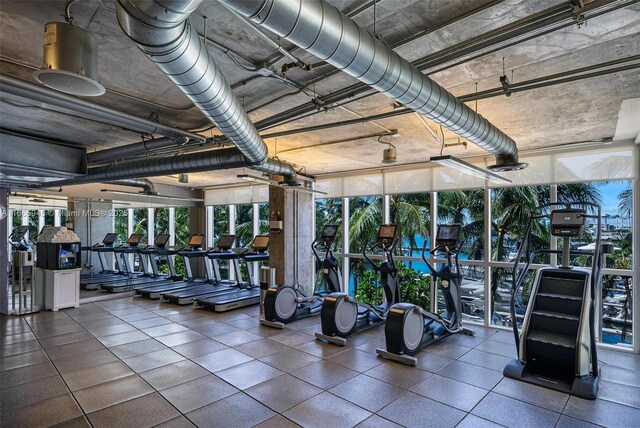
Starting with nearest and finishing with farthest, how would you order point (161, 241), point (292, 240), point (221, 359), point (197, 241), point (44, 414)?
point (44, 414) < point (221, 359) < point (292, 240) < point (197, 241) < point (161, 241)

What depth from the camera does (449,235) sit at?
5.63 metres

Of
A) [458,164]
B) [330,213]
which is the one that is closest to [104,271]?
[330,213]

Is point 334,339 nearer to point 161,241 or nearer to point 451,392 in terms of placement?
point 451,392

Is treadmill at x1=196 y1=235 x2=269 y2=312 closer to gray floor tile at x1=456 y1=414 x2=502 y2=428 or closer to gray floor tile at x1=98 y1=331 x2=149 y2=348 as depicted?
gray floor tile at x1=98 y1=331 x2=149 y2=348

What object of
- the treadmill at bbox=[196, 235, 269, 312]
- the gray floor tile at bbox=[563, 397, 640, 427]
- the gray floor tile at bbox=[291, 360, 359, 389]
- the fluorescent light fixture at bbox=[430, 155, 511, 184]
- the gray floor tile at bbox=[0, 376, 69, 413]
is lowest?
the gray floor tile at bbox=[563, 397, 640, 427]

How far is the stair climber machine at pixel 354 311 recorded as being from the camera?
17.2 feet

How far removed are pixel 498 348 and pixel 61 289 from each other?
315 inches

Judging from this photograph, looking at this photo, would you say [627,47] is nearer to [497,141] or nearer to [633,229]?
[497,141]

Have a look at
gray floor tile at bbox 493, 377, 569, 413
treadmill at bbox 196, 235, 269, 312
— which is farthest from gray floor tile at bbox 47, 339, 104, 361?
gray floor tile at bbox 493, 377, 569, 413

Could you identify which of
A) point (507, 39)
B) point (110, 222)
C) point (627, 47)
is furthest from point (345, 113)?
point (110, 222)

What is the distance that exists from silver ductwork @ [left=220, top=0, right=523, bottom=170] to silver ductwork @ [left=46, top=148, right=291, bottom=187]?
295 cm

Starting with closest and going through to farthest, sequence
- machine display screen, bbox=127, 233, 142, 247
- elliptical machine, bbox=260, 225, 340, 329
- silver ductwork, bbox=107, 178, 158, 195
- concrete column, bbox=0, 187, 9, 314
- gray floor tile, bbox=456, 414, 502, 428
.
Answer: gray floor tile, bbox=456, 414, 502, 428, elliptical machine, bbox=260, 225, 340, 329, concrete column, bbox=0, 187, 9, 314, silver ductwork, bbox=107, 178, 158, 195, machine display screen, bbox=127, 233, 142, 247

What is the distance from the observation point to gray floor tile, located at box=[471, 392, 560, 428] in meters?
3.09

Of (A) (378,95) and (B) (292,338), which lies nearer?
(A) (378,95)
